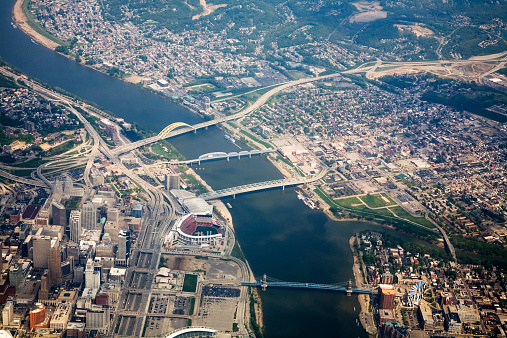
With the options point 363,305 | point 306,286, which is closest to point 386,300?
point 363,305

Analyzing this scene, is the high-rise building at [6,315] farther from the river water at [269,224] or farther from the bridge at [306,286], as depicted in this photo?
the river water at [269,224]

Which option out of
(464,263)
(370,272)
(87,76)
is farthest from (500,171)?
(87,76)

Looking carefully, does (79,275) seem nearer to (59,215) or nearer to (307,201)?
(59,215)

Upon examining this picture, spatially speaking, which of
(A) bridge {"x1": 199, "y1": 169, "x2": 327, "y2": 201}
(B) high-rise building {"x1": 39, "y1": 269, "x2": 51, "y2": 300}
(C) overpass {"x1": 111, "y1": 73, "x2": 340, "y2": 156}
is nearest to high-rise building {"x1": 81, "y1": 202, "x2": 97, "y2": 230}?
(B) high-rise building {"x1": 39, "y1": 269, "x2": 51, "y2": 300}

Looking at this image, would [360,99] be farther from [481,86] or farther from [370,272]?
[370,272]

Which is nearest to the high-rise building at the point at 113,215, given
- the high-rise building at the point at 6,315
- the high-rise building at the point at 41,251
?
the high-rise building at the point at 41,251
